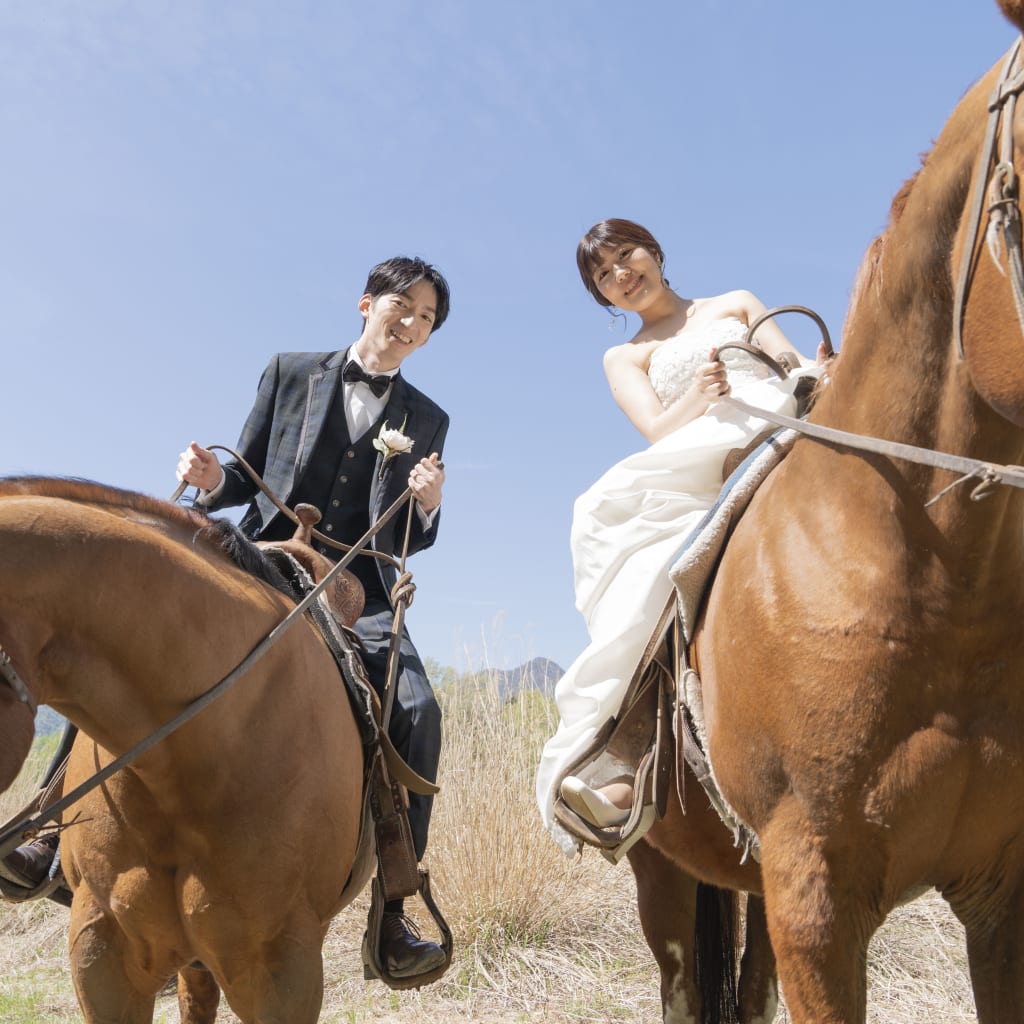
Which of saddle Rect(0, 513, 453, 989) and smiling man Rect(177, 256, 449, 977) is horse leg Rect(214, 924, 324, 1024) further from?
smiling man Rect(177, 256, 449, 977)

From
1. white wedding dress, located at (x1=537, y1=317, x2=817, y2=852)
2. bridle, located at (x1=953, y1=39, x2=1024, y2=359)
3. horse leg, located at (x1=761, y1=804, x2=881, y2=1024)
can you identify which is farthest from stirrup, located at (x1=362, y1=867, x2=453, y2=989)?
bridle, located at (x1=953, y1=39, x2=1024, y2=359)

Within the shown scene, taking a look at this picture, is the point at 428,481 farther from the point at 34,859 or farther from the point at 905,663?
the point at 905,663

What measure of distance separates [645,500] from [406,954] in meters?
1.86

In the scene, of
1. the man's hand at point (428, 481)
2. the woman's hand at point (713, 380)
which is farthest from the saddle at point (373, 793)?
the woman's hand at point (713, 380)

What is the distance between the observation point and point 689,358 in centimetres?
404

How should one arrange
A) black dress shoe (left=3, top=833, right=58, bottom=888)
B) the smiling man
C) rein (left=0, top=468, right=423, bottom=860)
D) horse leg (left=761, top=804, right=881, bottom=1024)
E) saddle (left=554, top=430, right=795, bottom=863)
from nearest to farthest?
horse leg (left=761, top=804, right=881, bottom=1024)
rein (left=0, top=468, right=423, bottom=860)
saddle (left=554, top=430, right=795, bottom=863)
black dress shoe (left=3, top=833, right=58, bottom=888)
the smiling man

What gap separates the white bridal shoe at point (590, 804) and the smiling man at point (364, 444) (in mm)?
1033

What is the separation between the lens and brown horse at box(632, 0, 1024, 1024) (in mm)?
2160

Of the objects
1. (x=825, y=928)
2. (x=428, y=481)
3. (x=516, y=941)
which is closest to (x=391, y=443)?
(x=428, y=481)

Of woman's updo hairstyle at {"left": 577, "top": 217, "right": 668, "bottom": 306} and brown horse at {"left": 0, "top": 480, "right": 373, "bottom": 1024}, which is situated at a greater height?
woman's updo hairstyle at {"left": 577, "top": 217, "right": 668, "bottom": 306}

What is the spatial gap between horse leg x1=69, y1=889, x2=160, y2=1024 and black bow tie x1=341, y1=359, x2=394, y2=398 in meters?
2.56

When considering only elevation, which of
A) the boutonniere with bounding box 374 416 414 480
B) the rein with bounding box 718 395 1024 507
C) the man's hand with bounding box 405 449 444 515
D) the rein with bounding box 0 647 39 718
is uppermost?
the rein with bounding box 718 395 1024 507

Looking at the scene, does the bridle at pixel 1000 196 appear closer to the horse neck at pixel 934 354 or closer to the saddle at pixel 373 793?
the horse neck at pixel 934 354

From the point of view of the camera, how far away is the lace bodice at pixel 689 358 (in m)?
3.94
